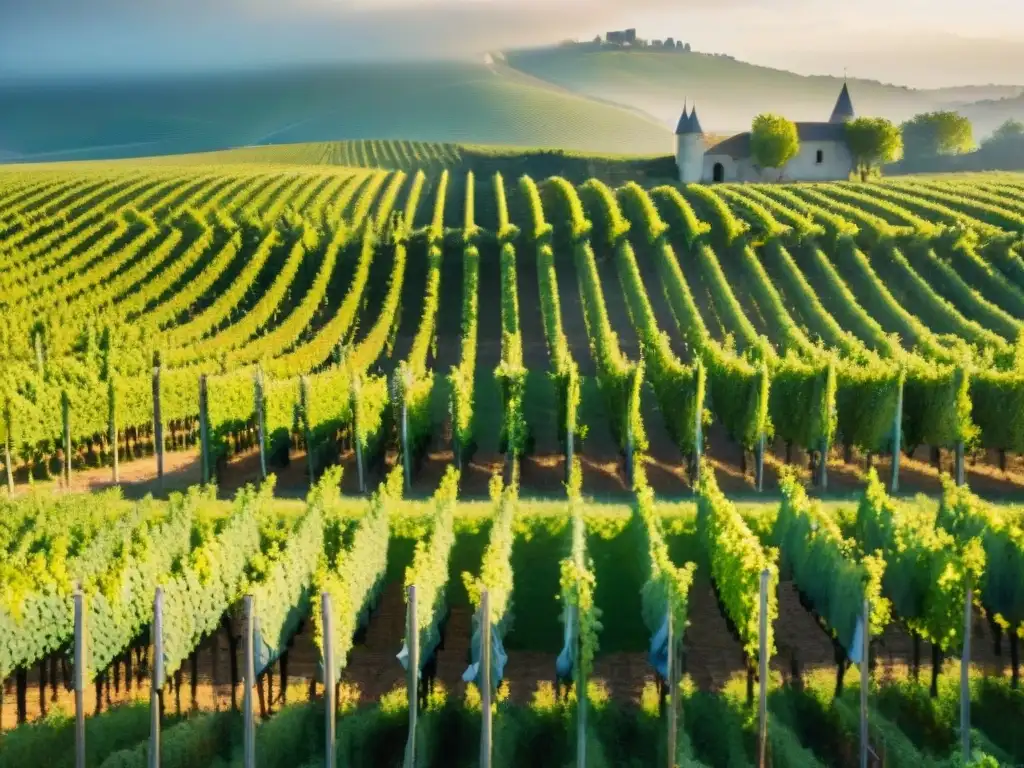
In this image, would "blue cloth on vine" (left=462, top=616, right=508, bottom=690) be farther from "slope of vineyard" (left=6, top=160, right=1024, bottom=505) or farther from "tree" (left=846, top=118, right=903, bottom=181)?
"tree" (left=846, top=118, right=903, bottom=181)

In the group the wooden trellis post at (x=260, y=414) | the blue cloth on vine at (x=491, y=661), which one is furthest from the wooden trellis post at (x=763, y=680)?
the wooden trellis post at (x=260, y=414)

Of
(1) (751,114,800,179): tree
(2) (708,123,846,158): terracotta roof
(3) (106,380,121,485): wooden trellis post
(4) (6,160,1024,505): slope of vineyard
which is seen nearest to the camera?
(3) (106,380,121,485): wooden trellis post

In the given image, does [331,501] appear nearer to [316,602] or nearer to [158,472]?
[316,602]

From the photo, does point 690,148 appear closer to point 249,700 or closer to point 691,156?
point 691,156

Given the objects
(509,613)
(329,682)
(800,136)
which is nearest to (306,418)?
(509,613)

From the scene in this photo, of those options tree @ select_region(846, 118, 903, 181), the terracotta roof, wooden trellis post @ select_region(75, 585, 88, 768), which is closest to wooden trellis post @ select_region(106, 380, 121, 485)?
wooden trellis post @ select_region(75, 585, 88, 768)
